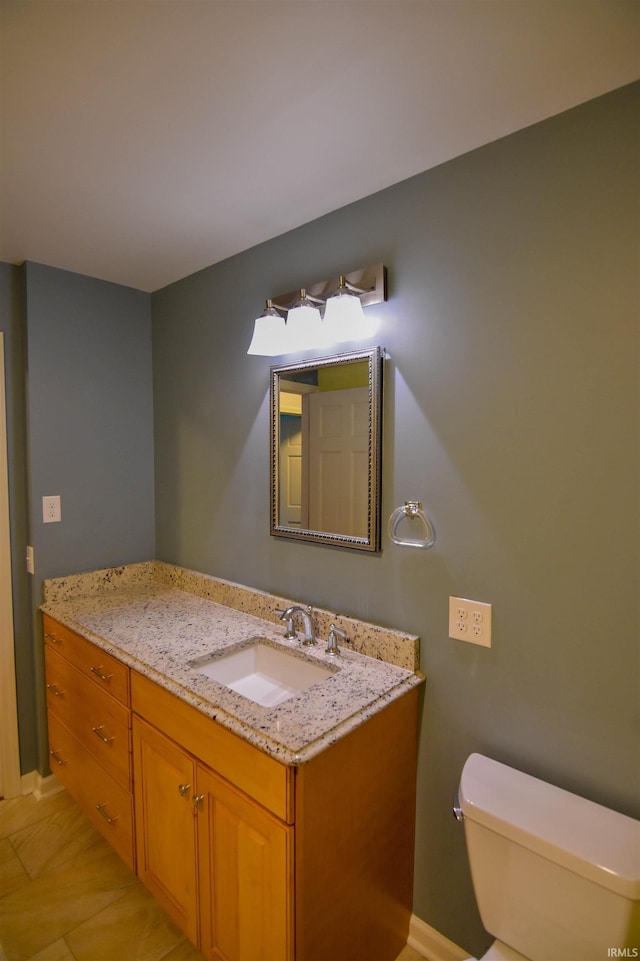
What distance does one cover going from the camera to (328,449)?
1.60 m

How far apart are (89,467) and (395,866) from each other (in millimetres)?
1994

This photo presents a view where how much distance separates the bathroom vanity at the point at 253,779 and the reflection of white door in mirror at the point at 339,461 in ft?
1.12

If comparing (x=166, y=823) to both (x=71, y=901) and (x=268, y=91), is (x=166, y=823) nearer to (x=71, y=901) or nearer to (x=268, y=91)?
(x=71, y=901)

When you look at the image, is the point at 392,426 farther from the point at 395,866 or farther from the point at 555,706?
the point at 395,866

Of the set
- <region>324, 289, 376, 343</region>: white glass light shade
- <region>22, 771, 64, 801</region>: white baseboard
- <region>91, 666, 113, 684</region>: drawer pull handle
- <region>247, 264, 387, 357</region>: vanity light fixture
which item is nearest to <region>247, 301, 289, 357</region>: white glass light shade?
<region>247, 264, 387, 357</region>: vanity light fixture

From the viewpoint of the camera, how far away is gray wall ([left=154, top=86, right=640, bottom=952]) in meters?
1.05

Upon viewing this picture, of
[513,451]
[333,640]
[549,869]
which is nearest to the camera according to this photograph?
[549,869]

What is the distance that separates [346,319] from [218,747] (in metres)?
1.28

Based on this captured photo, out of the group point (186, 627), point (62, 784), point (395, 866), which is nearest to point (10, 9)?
point (186, 627)

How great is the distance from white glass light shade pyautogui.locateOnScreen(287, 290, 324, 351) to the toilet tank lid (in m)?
1.36

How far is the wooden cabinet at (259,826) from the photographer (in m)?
1.03

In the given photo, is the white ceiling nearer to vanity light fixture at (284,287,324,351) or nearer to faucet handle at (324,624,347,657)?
vanity light fixture at (284,287,324,351)

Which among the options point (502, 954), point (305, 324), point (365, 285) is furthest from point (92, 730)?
point (365, 285)

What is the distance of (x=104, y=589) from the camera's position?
86.7 inches
